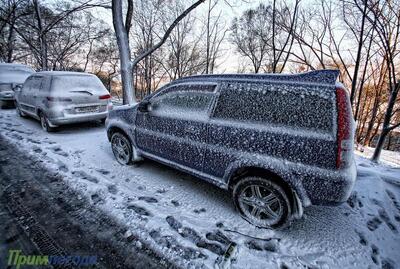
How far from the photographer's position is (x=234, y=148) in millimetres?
2623

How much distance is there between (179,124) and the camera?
3104mm

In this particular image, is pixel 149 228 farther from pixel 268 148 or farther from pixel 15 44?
pixel 15 44

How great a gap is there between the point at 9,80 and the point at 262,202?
11.7 meters

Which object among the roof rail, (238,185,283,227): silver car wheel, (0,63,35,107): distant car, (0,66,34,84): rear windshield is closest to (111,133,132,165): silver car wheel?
(238,185,283,227): silver car wheel

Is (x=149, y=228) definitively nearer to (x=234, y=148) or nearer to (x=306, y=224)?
(x=234, y=148)

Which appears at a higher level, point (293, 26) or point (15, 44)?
point (293, 26)

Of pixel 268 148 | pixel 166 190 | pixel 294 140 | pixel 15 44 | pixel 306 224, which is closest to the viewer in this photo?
pixel 294 140

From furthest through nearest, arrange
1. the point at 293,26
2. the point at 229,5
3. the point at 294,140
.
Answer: the point at 293,26
the point at 229,5
the point at 294,140

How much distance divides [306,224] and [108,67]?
34783 mm

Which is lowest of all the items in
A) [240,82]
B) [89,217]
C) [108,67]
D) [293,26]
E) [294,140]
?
[89,217]

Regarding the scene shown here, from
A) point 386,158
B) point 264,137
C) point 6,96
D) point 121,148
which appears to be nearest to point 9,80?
point 6,96

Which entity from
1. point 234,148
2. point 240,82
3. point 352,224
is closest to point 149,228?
point 234,148

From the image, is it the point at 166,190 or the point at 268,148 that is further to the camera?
the point at 166,190

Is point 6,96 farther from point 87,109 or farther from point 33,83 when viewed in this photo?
point 87,109
